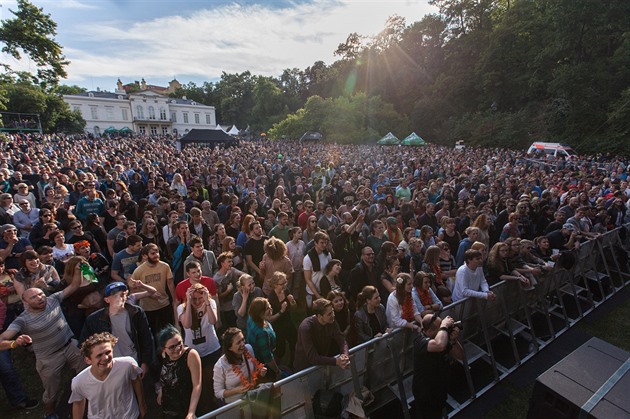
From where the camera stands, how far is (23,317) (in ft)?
9.82

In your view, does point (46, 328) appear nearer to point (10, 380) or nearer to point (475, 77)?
point (10, 380)

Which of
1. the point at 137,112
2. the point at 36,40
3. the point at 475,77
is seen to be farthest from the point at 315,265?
the point at 137,112

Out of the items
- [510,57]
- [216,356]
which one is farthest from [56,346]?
[510,57]

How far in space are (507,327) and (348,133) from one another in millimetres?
30387

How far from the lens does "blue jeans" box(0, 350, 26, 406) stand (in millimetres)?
3400

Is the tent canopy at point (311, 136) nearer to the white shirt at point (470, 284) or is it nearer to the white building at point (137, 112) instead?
the white shirt at point (470, 284)

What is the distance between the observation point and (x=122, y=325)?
9.85ft

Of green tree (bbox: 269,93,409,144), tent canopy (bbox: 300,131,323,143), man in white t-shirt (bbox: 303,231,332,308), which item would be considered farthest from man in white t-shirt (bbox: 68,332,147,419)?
green tree (bbox: 269,93,409,144)

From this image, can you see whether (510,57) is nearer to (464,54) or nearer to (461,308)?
(464,54)

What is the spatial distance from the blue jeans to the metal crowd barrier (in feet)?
8.85

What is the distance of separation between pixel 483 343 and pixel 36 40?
80.4 ft

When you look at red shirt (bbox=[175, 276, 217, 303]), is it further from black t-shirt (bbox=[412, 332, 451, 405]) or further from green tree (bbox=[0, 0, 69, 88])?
green tree (bbox=[0, 0, 69, 88])

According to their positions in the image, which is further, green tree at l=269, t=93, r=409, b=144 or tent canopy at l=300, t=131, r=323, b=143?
green tree at l=269, t=93, r=409, b=144

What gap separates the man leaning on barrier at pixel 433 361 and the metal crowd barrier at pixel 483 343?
43cm
